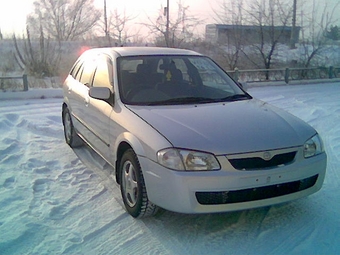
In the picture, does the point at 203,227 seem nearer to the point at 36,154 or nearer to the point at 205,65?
the point at 205,65

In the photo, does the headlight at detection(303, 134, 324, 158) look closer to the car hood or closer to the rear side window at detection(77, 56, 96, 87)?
the car hood

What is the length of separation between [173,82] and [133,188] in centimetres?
147

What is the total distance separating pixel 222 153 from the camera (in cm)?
266

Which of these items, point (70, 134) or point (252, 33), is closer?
point (70, 134)

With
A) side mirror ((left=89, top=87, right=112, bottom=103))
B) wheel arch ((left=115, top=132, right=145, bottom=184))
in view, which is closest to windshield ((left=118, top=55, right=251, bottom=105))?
side mirror ((left=89, top=87, right=112, bottom=103))

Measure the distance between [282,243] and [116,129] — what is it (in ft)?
6.27

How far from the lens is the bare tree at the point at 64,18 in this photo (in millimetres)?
27203

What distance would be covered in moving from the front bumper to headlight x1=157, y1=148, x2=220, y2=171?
4 centimetres

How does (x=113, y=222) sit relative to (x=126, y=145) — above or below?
below

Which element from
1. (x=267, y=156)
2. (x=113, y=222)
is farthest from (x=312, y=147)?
(x=113, y=222)

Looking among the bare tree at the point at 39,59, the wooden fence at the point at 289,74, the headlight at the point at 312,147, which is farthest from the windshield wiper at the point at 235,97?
the bare tree at the point at 39,59

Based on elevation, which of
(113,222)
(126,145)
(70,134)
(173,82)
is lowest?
(113,222)

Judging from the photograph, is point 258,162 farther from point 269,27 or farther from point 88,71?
point 269,27

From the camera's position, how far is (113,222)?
3.08 m
